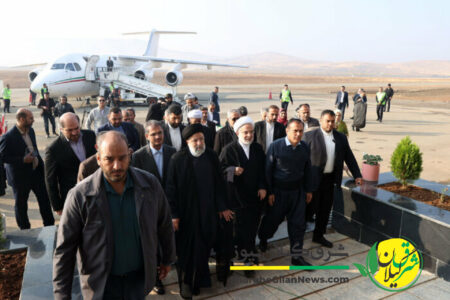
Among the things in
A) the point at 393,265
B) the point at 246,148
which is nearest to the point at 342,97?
the point at 393,265

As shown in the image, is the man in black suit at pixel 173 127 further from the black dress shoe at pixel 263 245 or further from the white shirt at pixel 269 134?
the black dress shoe at pixel 263 245

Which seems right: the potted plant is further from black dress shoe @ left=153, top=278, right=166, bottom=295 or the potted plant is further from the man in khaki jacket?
the man in khaki jacket

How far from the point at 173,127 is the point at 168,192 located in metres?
1.72

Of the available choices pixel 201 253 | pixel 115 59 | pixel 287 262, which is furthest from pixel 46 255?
pixel 115 59

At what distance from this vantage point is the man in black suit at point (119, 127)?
206 inches

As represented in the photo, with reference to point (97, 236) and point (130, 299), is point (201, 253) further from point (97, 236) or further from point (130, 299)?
point (97, 236)

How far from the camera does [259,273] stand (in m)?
4.00

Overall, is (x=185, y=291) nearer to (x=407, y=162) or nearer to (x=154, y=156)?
(x=154, y=156)

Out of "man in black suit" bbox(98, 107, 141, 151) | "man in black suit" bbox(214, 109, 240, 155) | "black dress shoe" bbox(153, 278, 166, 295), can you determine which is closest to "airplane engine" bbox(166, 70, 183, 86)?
"man in black suit" bbox(98, 107, 141, 151)

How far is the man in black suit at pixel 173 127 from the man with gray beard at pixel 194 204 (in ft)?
4.78

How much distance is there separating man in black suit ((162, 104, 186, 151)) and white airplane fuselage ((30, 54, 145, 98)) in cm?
1571

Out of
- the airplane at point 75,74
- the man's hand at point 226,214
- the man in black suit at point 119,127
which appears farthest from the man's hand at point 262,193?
the airplane at point 75,74

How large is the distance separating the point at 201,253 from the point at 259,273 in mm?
874

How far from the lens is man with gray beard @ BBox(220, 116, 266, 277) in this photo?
4.01 meters
